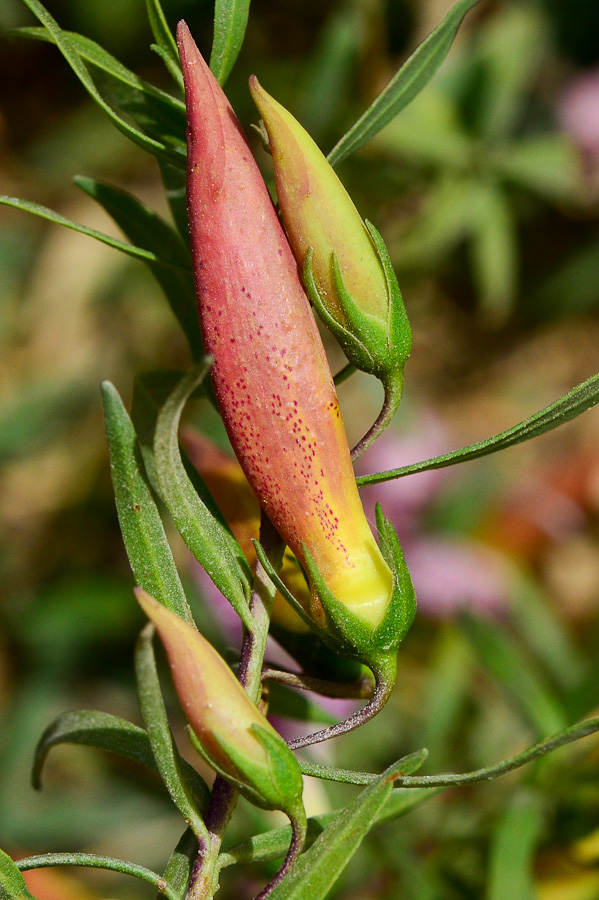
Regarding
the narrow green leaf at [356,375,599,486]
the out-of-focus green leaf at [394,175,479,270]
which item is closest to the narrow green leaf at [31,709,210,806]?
the narrow green leaf at [356,375,599,486]

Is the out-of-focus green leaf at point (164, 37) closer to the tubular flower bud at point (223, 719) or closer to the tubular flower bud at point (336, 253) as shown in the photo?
the tubular flower bud at point (336, 253)

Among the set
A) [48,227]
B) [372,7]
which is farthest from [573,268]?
[48,227]

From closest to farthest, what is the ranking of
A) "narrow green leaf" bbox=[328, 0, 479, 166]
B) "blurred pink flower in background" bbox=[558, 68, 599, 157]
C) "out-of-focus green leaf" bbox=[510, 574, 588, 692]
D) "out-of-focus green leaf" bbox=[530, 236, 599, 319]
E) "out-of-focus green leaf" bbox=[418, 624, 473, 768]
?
1. "narrow green leaf" bbox=[328, 0, 479, 166]
2. "out-of-focus green leaf" bbox=[418, 624, 473, 768]
3. "out-of-focus green leaf" bbox=[510, 574, 588, 692]
4. "blurred pink flower in background" bbox=[558, 68, 599, 157]
5. "out-of-focus green leaf" bbox=[530, 236, 599, 319]

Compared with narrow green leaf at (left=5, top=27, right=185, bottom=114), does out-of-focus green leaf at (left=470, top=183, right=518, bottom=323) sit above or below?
below

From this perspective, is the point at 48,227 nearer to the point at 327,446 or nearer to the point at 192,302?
the point at 192,302

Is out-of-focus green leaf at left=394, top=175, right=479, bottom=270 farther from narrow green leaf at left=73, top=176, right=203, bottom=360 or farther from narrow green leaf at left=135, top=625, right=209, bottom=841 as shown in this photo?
narrow green leaf at left=135, top=625, right=209, bottom=841

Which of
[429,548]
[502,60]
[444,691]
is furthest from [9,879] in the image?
[502,60]

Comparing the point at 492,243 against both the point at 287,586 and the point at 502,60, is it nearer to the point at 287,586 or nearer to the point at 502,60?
the point at 502,60
